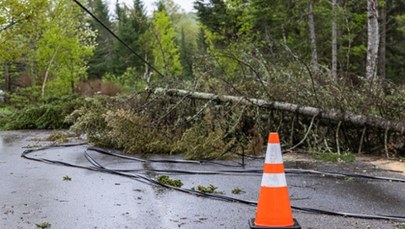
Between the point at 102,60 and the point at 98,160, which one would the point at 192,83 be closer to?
the point at 98,160

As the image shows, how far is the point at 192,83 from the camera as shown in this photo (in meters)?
9.23

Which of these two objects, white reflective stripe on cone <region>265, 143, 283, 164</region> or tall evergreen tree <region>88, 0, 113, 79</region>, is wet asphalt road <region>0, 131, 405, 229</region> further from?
tall evergreen tree <region>88, 0, 113, 79</region>

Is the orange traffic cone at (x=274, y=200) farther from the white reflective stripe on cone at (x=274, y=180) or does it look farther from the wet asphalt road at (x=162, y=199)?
the wet asphalt road at (x=162, y=199)

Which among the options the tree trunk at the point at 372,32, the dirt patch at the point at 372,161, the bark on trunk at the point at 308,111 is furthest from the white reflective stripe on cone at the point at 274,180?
the tree trunk at the point at 372,32

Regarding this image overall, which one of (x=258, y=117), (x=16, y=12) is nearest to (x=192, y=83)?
(x=258, y=117)

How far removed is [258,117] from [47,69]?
54.1 feet

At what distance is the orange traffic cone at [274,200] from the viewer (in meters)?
3.35

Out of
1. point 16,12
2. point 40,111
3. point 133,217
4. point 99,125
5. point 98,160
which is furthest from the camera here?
point 16,12

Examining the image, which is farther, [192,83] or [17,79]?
[17,79]

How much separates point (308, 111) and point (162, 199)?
156 inches

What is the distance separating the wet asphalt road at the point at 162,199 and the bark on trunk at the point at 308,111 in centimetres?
91

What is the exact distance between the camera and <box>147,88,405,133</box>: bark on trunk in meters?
7.12

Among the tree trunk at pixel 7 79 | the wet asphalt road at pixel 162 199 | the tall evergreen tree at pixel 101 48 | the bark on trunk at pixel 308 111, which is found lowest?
the wet asphalt road at pixel 162 199

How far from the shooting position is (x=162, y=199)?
4625 millimetres
